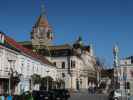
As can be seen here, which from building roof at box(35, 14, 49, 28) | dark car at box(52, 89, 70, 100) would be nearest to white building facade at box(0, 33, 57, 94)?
dark car at box(52, 89, 70, 100)

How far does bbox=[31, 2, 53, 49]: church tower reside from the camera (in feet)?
423

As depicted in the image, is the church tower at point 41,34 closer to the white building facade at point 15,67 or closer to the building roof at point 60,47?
the building roof at point 60,47

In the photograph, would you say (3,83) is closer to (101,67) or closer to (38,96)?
(38,96)

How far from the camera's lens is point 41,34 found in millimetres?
133875

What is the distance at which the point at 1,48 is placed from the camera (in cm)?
4975

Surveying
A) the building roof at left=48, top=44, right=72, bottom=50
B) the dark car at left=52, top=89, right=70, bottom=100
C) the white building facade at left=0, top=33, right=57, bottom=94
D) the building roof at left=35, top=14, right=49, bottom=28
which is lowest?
the dark car at left=52, top=89, right=70, bottom=100

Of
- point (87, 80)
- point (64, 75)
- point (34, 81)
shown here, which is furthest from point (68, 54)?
point (34, 81)

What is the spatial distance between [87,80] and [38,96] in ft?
258

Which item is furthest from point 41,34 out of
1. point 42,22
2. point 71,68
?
point 71,68

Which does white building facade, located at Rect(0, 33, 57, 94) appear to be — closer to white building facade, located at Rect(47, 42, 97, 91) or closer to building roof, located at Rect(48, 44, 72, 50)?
white building facade, located at Rect(47, 42, 97, 91)

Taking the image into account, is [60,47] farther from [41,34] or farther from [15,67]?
[15,67]

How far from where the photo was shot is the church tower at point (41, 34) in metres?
129

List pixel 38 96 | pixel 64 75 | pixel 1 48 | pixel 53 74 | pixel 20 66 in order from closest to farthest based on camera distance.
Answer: pixel 38 96 → pixel 1 48 → pixel 20 66 → pixel 53 74 → pixel 64 75

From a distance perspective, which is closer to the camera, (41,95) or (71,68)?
(41,95)
